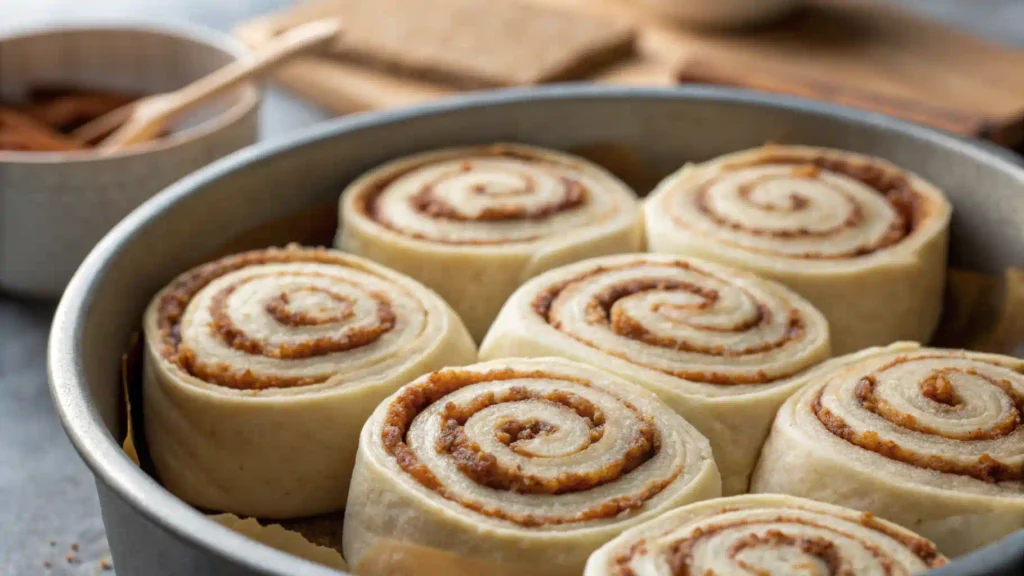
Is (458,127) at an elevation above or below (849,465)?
above

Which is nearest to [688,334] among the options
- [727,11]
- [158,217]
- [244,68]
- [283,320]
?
[283,320]

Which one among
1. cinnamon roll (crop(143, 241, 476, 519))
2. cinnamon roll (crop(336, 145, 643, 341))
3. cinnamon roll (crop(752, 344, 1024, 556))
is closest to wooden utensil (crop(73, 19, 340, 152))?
cinnamon roll (crop(336, 145, 643, 341))

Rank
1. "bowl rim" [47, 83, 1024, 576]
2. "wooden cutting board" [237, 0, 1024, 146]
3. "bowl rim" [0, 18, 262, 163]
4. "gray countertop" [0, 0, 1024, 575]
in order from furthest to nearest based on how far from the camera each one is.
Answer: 1. "wooden cutting board" [237, 0, 1024, 146]
2. "bowl rim" [0, 18, 262, 163]
3. "gray countertop" [0, 0, 1024, 575]
4. "bowl rim" [47, 83, 1024, 576]

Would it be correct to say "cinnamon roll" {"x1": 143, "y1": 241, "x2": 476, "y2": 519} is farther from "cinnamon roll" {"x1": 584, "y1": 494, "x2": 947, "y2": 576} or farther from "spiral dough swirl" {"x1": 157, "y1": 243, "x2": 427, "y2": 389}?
"cinnamon roll" {"x1": 584, "y1": 494, "x2": 947, "y2": 576}

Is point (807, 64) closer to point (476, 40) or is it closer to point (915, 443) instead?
point (476, 40)

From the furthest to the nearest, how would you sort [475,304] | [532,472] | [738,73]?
[738,73] < [475,304] < [532,472]

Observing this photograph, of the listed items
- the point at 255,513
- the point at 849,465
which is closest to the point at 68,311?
the point at 255,513

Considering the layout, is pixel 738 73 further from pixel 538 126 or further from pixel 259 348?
pixel 259 348

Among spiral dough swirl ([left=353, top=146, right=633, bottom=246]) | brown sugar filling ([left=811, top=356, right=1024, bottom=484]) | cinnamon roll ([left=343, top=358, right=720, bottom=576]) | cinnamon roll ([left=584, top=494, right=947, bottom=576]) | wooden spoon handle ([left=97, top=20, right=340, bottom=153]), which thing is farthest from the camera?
wooden spoon handle ([left=97, top=20, right=340, bottom=153])
